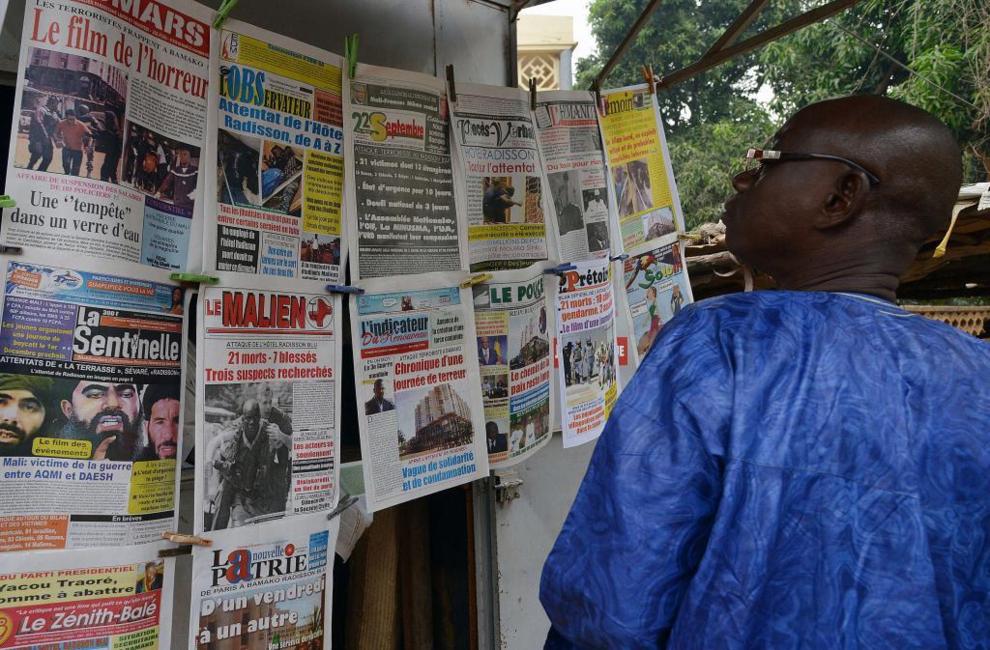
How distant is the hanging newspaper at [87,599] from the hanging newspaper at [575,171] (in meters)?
1.21

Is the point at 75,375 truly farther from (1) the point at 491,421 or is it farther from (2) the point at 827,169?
(2) the point at 827,169

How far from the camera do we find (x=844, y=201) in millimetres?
1020

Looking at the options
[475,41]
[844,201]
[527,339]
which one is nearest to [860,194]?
[844,201]

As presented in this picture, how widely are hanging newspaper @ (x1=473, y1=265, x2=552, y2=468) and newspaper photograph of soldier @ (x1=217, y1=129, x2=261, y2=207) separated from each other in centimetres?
59

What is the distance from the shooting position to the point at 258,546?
145 cm

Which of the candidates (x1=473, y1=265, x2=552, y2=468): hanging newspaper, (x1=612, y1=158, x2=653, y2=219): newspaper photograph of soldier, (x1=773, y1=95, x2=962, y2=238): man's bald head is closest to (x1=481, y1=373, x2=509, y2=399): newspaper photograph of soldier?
(x1=473, y1=265, x2=552, y2=468): hanging newspaper

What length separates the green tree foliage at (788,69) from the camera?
26.0ft

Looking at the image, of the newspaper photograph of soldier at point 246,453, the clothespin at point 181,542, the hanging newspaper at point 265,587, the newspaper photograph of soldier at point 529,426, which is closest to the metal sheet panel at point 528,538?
the newspaper photograph of soldier at point 529,426

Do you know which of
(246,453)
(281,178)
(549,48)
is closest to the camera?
(246,453)

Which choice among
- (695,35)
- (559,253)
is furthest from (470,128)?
(695,35)

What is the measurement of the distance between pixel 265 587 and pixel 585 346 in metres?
1.03

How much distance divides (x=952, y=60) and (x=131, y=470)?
28.9 ft

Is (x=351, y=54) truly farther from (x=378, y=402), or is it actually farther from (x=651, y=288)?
(x=651, y=288)

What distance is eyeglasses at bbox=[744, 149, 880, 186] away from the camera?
3.29ft
